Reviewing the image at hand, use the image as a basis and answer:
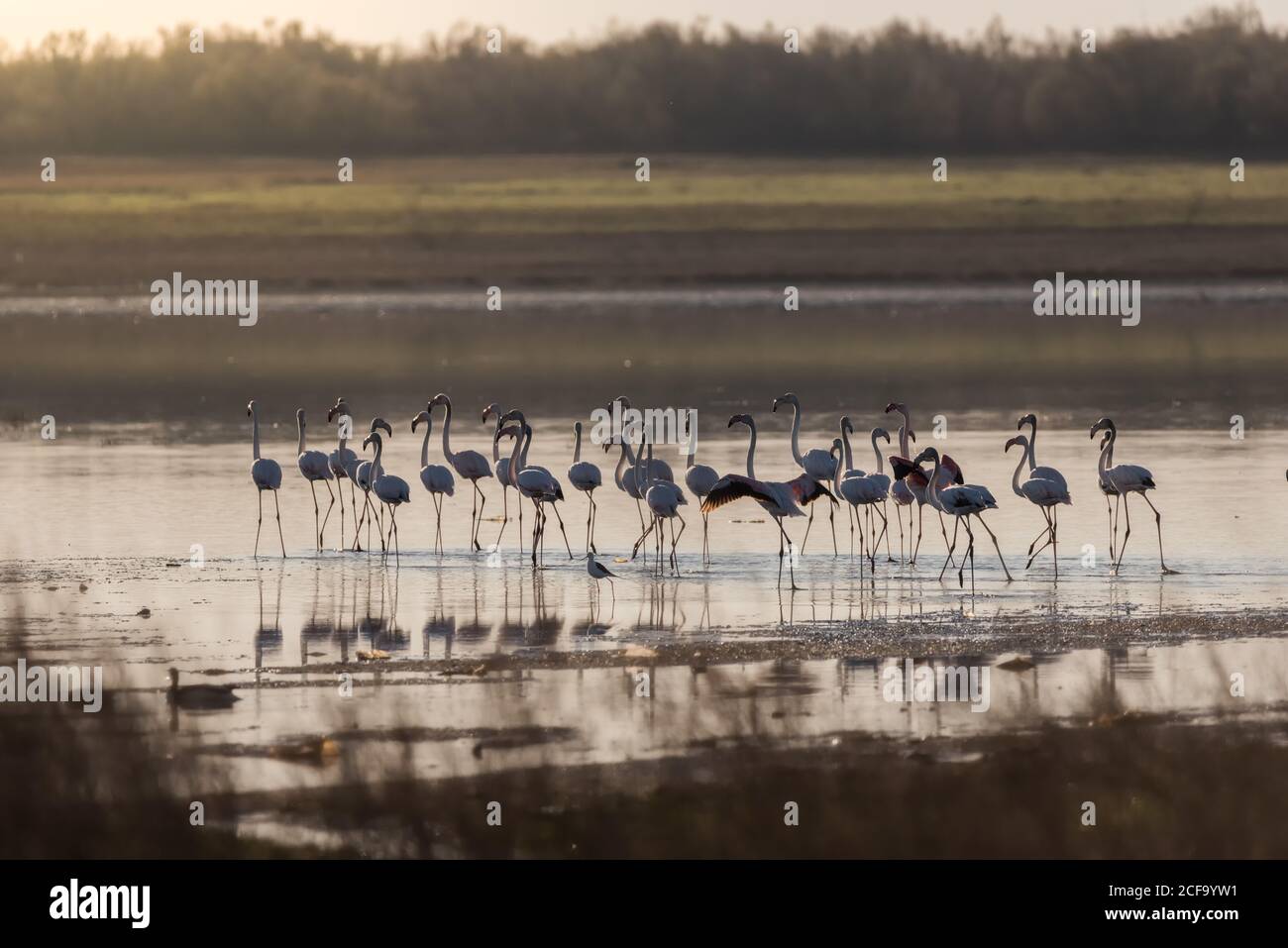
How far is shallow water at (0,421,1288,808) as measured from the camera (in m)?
10.5

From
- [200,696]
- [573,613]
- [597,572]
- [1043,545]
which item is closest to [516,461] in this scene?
[597,572]

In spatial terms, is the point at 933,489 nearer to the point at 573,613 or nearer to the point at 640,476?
the point at 640,476

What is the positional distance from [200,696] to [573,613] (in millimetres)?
3536

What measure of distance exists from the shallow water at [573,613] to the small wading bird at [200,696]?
14cm

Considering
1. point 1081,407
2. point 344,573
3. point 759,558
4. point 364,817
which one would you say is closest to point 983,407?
point 1081,407

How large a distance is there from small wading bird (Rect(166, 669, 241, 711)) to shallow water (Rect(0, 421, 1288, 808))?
136 mm

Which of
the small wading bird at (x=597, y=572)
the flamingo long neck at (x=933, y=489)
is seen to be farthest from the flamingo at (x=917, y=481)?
the small wading bird at (x=597, y=572)

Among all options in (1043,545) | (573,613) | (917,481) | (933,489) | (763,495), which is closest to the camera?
(573,613)

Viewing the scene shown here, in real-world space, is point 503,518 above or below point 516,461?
below

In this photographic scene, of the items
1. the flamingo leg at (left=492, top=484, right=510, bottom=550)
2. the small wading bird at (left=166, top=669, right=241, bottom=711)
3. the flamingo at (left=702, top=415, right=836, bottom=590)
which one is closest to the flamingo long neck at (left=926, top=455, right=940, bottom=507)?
the flamingo at (left=702, top=415, right=836, bottom=590)

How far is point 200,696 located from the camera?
11.2m

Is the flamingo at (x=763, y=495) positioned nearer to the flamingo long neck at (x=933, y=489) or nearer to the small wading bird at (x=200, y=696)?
the flamingo long neck at (x=933, y=489)

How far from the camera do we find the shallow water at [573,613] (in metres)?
10.5

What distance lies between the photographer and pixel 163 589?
1494 centimetres
